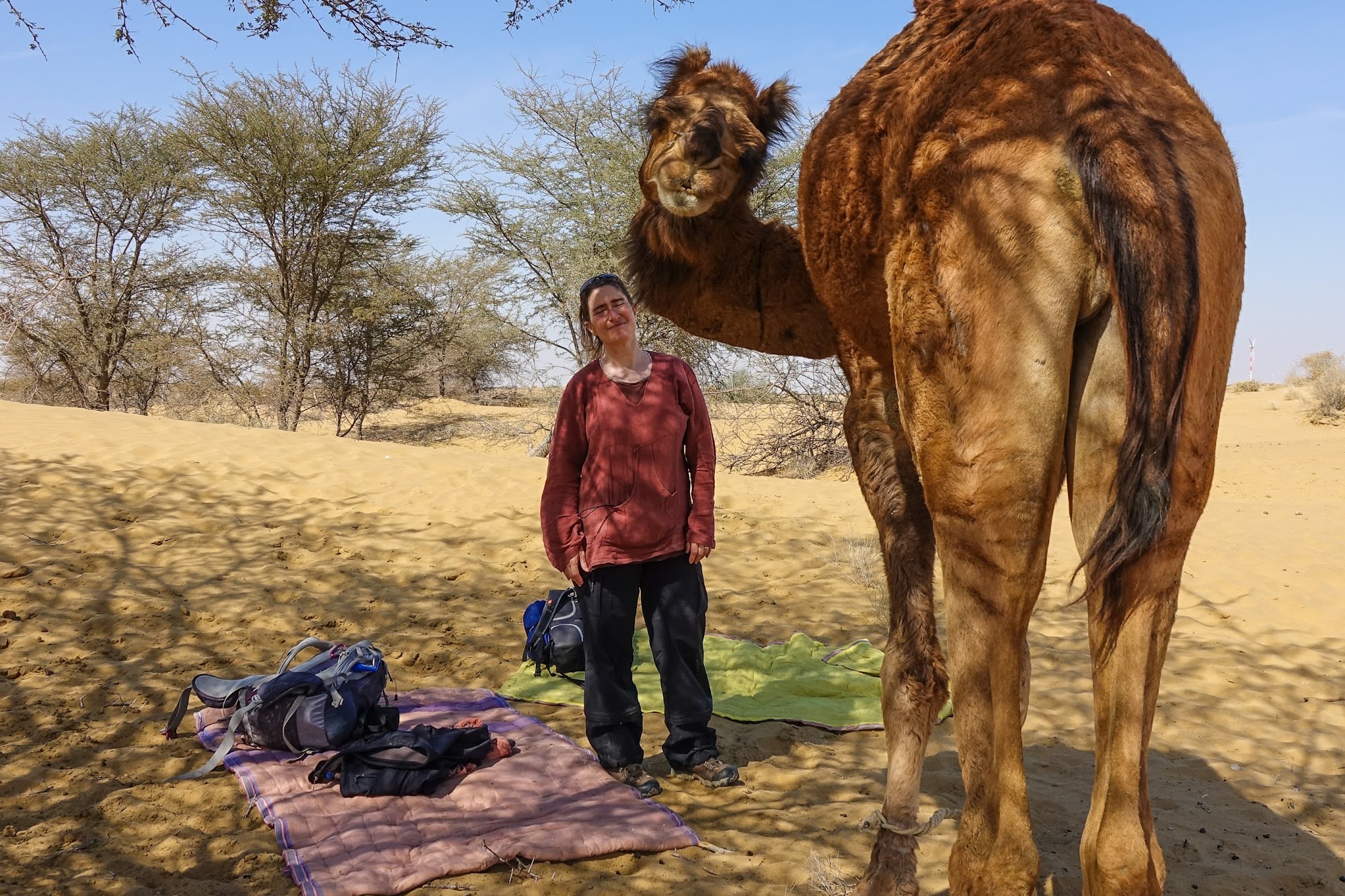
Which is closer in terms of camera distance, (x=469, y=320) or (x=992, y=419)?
(x=992, y=419)

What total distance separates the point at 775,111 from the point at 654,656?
2.31 m

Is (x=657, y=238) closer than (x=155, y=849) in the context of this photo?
No

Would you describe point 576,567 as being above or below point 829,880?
above

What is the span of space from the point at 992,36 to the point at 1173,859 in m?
2.88

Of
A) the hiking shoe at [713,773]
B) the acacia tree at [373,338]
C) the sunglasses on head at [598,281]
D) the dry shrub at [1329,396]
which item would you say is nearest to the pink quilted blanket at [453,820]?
the hiking shoe at [713,773]

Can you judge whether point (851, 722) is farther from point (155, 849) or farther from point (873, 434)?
point (155, 849)

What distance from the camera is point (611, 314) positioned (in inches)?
160

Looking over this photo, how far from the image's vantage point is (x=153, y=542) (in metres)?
6.94

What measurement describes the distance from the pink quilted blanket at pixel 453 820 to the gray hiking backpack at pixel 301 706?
0.10 meters

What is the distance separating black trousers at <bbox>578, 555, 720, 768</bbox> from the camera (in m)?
4.09

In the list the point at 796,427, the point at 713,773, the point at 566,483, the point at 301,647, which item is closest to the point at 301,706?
the point at 301,647

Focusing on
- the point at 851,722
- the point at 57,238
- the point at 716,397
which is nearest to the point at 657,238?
the point at 851,722

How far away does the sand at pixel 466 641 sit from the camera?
3340 millimetres

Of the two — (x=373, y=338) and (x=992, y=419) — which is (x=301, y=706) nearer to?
(x=992, y=419)
